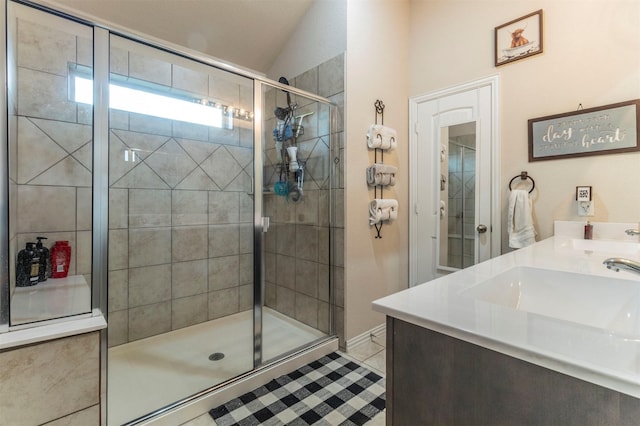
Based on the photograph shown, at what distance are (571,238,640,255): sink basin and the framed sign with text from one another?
56 centimetres

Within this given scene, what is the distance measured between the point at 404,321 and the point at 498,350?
8.2 inches

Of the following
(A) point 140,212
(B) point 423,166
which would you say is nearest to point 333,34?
(B) point 423,166

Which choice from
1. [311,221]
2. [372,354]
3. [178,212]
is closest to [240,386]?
[372,354]

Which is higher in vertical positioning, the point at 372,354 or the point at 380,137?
the point at 380,137

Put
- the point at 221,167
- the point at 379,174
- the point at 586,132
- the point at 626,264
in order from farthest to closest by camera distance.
Answer: the point at 221,167 < the point at 379,174 < the point at 586,132 < the point at 626,264

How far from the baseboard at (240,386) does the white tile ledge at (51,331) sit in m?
0.59

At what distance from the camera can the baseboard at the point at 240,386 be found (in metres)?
1.48

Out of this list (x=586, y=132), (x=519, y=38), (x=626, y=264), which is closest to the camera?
(x=626, y=264)

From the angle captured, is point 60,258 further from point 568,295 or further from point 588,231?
point 588,231

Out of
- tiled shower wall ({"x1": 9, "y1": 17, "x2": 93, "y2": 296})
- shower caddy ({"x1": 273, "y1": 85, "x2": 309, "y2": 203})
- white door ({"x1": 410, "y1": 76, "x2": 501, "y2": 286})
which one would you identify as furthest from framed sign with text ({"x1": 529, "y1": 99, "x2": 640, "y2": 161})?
tiled shower wall ({"x1": 9, "y1": 17, "x2": 93, "y2": 296})

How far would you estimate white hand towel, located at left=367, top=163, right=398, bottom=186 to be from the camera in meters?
2.33

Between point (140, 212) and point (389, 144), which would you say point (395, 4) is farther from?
point (140, 212)

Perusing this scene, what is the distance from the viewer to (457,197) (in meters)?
2.48

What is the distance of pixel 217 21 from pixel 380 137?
1613mm
